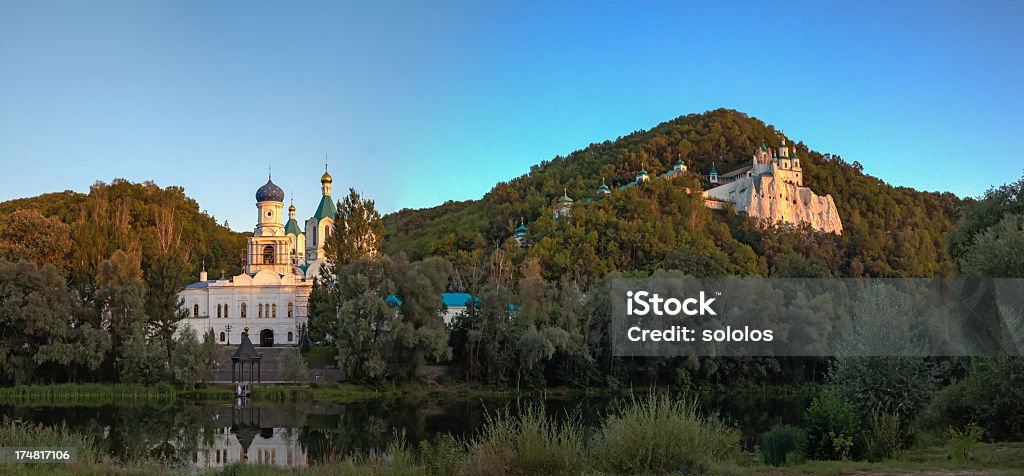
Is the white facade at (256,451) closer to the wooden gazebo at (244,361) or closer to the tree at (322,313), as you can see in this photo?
the wooden gazebo at (244,361)

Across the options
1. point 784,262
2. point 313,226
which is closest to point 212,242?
point 313,226

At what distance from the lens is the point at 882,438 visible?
1170cm

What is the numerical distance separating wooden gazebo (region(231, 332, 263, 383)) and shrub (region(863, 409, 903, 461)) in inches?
909

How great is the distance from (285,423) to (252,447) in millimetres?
4330

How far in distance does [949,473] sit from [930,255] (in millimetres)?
66926

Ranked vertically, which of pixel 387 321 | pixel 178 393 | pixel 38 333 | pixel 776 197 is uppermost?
pixel 776 197

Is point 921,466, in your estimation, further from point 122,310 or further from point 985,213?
point 122,310

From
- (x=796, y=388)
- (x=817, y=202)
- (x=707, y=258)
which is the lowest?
(x=796, y=388)

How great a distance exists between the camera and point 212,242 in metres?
61.5

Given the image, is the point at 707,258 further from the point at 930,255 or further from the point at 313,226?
the point at 930,255

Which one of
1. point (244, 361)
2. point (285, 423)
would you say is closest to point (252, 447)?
point (285, 423)

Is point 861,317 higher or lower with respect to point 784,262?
lower

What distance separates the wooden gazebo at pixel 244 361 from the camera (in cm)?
3025

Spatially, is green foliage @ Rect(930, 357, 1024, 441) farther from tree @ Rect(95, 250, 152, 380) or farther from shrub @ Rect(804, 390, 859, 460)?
tree @ Rect(95, 250, 152, 380)
